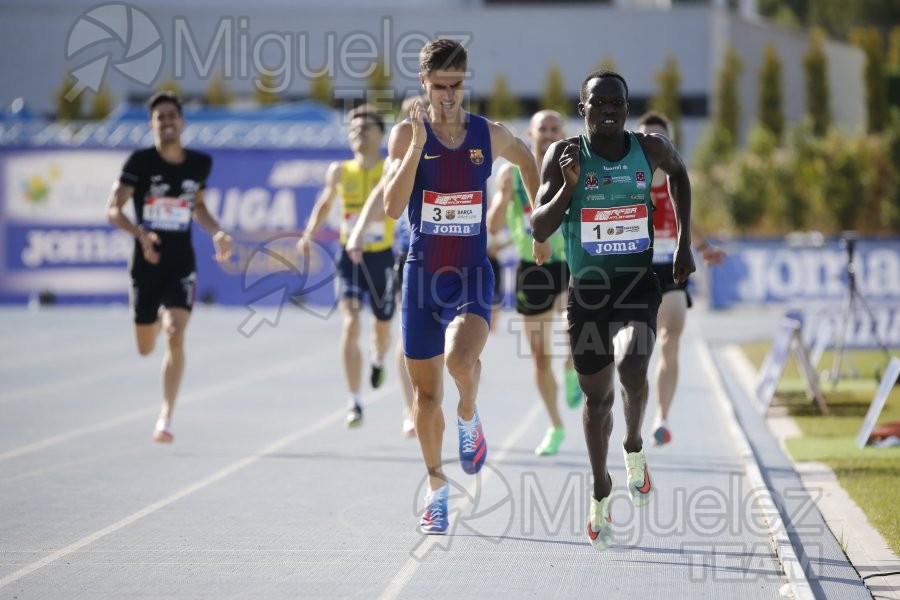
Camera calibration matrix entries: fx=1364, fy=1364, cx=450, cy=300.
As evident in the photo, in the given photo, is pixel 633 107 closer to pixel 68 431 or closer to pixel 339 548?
pixel 68 431

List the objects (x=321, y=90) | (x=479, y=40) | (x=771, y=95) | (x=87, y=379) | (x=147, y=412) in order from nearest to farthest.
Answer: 1. (x=147, y=412)
2. (x=87, y=379)
3. (x=321, y=90)
4. (x=771, y=95)
5. (x=479, y=40)

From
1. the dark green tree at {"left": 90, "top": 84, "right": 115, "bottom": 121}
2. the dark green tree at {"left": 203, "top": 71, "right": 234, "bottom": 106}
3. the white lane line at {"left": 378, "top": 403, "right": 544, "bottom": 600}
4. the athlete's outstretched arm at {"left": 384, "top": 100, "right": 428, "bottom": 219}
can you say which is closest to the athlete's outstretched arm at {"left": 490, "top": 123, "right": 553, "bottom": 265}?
the athlete's outstretched arm at {"left": 384, "top": 100, "right": 428, "bottom": 219}

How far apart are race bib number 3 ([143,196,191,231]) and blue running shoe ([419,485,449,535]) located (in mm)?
4071

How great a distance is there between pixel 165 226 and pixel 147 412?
3.05 m

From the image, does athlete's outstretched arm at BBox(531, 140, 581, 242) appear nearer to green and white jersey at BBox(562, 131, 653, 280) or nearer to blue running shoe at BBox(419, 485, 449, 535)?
green and white jersey at BBox(562, 131, 653, 280)

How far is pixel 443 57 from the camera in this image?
6.63 meters

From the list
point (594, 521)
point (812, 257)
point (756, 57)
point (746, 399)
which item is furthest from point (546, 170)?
point (756, 57)

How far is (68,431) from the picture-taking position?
37.9 ft

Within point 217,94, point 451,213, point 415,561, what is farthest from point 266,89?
point 415,561

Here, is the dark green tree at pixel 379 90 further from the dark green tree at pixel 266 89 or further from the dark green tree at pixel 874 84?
the dark green tree at pixel 874 84

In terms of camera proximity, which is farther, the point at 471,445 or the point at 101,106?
the point at 101,106

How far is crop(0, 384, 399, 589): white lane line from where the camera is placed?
21.0 ft

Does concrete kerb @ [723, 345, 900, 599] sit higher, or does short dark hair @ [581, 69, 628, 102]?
short dark hair @ [581, 69, 628, 102]

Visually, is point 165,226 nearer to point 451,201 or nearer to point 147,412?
point 147,412
